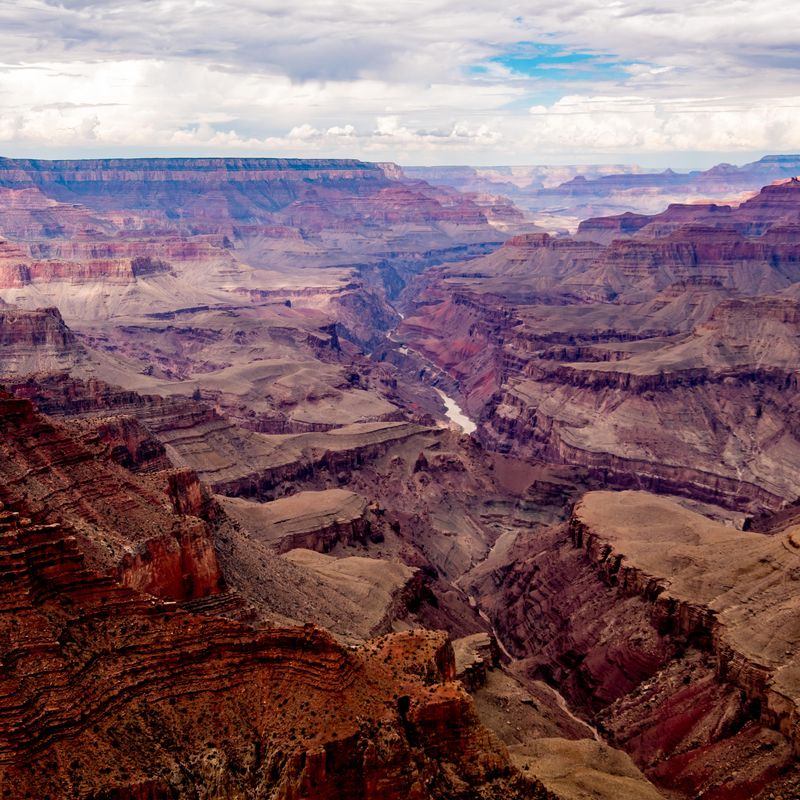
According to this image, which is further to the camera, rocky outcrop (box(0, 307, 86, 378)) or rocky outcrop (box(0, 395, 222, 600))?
rocky outcrop (box(0, 307, 86, 378))

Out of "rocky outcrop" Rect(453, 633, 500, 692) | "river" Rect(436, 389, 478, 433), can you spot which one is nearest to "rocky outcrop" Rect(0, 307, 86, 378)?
"river" Rect(436, 389, 478, 433)

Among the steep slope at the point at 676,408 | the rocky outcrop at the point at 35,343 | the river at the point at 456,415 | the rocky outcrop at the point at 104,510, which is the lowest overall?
the river at the point at 456,415

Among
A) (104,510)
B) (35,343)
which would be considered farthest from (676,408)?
(104,510)

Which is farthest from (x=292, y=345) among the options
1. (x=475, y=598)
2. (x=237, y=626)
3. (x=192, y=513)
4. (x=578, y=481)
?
(x=237, y=626)

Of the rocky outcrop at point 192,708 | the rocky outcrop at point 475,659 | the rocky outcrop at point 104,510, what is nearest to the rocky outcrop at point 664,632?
the rocky outcrop at point 475,659

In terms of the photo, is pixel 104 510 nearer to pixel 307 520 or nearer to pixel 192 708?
pixel 192 708

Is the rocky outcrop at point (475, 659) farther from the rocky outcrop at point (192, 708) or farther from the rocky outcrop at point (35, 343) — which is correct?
the rocky outcrop at point (35, 343)

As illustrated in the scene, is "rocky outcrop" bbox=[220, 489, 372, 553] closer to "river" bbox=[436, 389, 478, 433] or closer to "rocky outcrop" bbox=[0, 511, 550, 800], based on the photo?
"rocky outcrop" bbox=[0, 511, 550, 800]

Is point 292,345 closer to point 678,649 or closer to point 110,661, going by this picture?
point 678,649

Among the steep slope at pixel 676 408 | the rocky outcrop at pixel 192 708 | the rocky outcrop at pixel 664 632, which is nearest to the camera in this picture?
the rocky outcrop at pixel 192 708

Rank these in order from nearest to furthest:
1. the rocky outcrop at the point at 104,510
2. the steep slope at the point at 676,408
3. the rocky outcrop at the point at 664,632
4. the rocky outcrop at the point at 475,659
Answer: the rocky outcrop at the point at 104,510, the rocky outcrop at the point at 664,632, the rocky outcrop at the point at 475,659, the steep slope at the point at 676,408

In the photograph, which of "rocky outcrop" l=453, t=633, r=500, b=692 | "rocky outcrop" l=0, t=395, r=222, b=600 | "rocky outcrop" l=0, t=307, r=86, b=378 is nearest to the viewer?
"rocky outcrop" l=0, t=395, r=222, b=600
